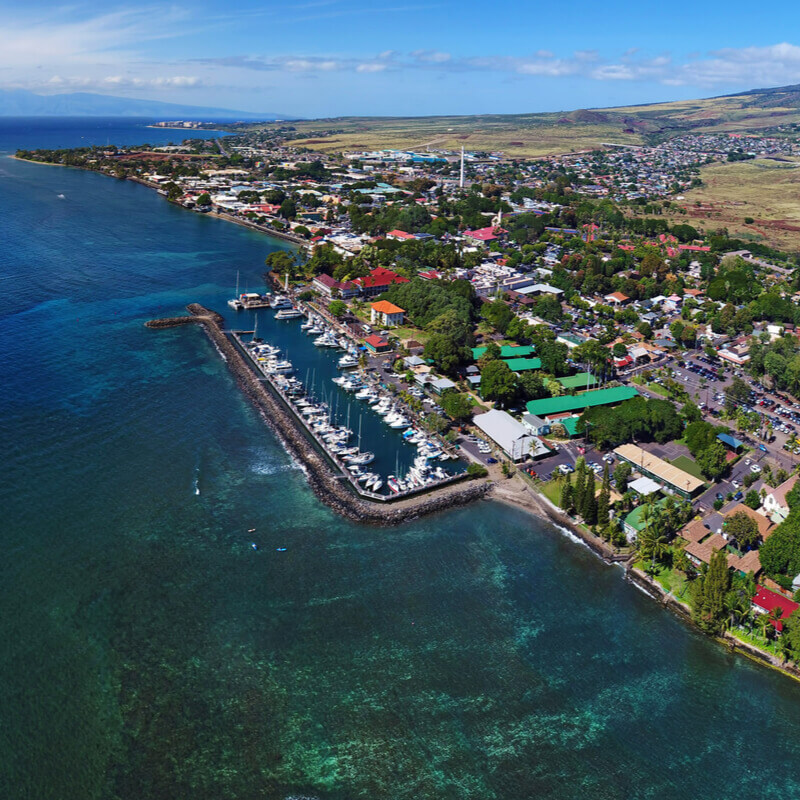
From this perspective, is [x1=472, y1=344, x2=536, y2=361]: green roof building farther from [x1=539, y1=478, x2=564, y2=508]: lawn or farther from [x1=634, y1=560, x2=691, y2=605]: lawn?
[x1=634, y1=560, x2=691, y2=605]: lawn

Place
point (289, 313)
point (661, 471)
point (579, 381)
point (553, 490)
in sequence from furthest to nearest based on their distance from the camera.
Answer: point (289, 313) < point (579, 381) < point (661, 471) < point (553, 490)

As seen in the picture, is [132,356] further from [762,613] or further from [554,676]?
[762,613]

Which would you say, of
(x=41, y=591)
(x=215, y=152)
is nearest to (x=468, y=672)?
(x=41, y=591)

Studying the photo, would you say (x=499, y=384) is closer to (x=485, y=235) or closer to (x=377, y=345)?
(x=377, y=345)

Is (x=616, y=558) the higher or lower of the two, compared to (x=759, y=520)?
lower

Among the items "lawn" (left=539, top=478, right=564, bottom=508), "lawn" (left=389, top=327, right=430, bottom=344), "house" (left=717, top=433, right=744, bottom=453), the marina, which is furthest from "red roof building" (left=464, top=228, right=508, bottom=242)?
"lawn" (left=539, top=478, right=564, bottom=508)

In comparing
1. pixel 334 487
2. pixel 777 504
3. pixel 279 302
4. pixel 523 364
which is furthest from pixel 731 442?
pixel 279 302

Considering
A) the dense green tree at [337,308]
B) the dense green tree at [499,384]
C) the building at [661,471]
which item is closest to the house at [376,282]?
the dense green tree at [337,308]
